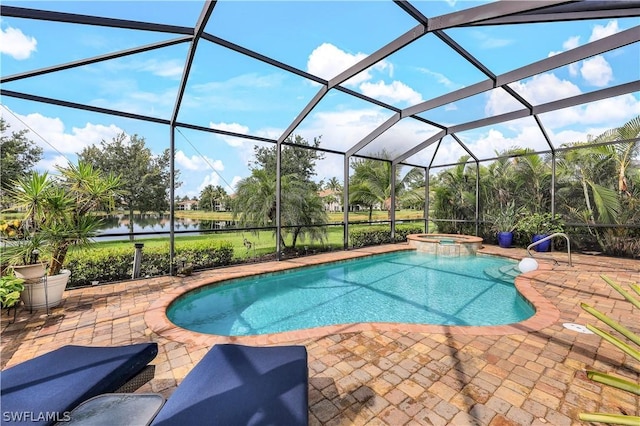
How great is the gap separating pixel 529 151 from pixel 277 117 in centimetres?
932

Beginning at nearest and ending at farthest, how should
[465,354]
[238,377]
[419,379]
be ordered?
[238,377], [419,379], [465,354]

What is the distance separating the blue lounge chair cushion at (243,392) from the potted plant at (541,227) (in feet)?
34.1

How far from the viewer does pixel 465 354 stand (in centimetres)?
302

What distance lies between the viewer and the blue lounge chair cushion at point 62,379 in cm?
151

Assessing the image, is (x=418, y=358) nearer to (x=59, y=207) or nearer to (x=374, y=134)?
(x=59, y=207)

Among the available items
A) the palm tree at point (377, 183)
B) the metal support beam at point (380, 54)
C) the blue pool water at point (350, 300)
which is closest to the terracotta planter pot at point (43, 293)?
the blue pool water at point (350, 300)

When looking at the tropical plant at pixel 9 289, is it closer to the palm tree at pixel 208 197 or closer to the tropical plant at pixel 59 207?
the tropical plant at pixel 59 207

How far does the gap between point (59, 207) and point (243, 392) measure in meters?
4.70

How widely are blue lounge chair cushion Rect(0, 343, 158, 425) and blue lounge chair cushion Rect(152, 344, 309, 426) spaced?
1.66ft

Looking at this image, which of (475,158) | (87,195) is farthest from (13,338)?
(475,158)

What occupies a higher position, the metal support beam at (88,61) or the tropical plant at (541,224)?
the metal support beam at (88,61)

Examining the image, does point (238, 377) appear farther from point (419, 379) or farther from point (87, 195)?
point (87, 195)

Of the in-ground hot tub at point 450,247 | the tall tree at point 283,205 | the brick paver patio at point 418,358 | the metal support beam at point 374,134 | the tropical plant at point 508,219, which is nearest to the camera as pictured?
the brick paver patio at point 418,358

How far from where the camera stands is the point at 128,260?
6102 mm
